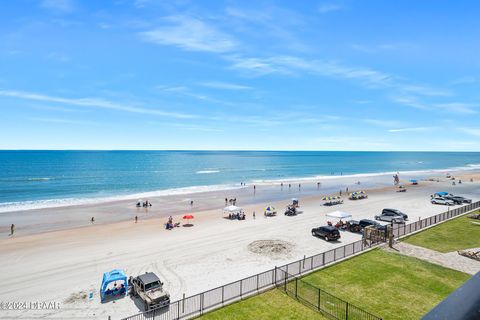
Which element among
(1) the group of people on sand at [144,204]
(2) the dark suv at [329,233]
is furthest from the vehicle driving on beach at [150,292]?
(1) the group of people on sand at [144,204]

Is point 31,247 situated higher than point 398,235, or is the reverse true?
point 398,235

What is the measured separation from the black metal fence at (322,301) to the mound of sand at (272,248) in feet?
18.9

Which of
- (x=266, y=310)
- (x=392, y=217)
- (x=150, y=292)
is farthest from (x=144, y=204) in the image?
(x=266, y=310)

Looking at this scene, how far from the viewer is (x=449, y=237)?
28094 mm

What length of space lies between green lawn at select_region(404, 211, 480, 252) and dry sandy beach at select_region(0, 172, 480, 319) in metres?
5.87

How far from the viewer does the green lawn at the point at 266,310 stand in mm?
15273

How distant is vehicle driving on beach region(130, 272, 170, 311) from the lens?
1641cm

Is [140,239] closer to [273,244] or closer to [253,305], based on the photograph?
[273,244]

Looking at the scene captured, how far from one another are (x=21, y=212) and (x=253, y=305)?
4953 centimetres

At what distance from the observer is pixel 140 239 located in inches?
1239

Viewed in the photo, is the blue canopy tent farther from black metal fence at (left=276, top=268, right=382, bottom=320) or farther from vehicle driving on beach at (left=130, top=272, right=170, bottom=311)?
black metal fence at (left=276, top=268, right=382, bottom=320)

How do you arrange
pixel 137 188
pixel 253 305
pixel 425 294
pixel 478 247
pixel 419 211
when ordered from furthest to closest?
pixel 137 188 < pixel 419 211 < pixel 478 247 < pixel 425 294 < pixel 253 305

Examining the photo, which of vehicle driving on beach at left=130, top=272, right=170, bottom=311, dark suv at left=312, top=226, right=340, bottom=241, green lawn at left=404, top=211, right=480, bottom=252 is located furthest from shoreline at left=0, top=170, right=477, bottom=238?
green lawn at left=404, top=211, right=480, bottom=252

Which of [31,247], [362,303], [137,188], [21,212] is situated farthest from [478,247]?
[137,188]
